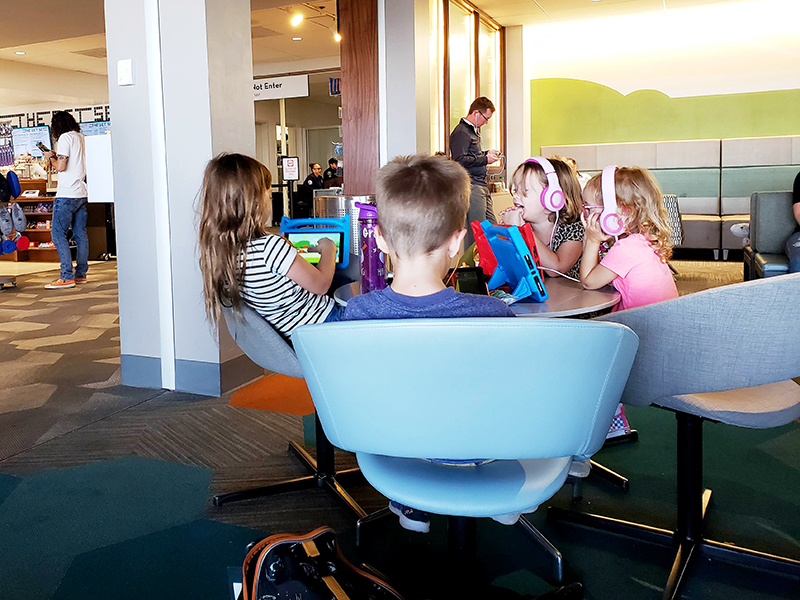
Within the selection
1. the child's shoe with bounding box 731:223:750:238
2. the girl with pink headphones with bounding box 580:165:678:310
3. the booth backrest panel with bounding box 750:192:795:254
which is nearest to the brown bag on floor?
the girl with pink headphones with bounding box 580:165:678:310

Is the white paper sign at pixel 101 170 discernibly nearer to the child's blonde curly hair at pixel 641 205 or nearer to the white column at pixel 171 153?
the white column at pixel 171 153

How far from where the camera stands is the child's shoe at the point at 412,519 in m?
1.53

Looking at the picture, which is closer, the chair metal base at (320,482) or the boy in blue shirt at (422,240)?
the boy in blue shirt at (422,240)

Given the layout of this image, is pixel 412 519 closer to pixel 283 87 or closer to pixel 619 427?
pixel 619 427

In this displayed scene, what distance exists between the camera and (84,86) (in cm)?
1270

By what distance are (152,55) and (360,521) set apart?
2428 mm

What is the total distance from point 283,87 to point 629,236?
35.2 ft

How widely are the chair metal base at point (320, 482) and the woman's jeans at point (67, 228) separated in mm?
5202

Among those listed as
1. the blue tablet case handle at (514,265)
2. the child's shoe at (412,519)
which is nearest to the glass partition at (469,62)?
the blue tablet case handle at (514,265)

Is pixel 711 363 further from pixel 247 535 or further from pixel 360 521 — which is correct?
pixel 247 535

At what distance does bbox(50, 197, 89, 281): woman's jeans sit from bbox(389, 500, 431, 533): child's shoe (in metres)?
5.90

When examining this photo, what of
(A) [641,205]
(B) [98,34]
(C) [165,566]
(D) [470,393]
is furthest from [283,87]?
(D) [470,393]

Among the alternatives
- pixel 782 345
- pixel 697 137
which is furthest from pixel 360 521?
pixel 697 137

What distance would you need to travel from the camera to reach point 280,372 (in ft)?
6.18
